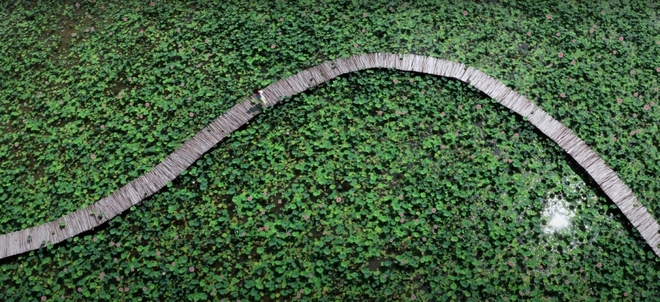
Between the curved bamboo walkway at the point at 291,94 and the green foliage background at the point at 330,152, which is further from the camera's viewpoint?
→ the curved bamboo walkway at the point at 291,94

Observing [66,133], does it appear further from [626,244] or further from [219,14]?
[626,244]

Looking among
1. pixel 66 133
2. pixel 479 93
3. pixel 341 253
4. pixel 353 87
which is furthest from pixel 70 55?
pixel 479 93

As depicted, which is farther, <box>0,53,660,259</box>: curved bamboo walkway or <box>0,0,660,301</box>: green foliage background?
<box>0,53,660,259</box>: curved bamboo walkway

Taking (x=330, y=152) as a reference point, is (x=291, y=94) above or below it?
above
